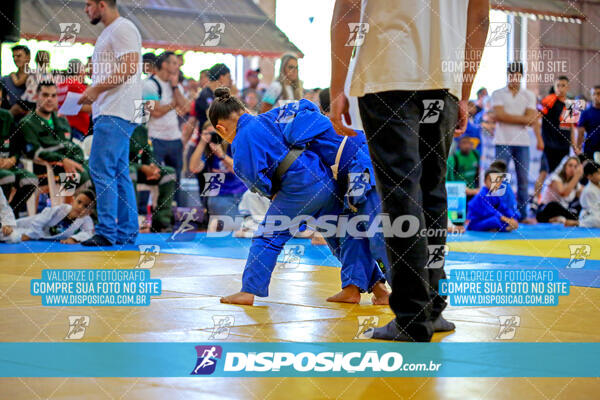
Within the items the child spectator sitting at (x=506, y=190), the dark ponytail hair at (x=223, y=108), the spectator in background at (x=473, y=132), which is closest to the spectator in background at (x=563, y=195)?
the spectator in background at (x=473, y=132)

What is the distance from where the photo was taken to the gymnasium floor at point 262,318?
183 centimetres

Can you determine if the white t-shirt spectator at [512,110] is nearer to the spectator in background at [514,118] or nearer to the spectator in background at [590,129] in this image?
the spectator in background at [514,118]

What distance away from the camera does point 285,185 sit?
11.5 ft

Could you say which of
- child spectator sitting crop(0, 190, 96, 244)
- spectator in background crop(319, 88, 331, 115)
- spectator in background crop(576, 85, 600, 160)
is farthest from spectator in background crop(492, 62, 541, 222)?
child spectator sitting crop(0, 190, 96, 244)

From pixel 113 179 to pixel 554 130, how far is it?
6.11 m

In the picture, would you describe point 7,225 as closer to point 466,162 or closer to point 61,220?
point 61,220

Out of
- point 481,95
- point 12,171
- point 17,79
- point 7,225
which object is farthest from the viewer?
point 481,95

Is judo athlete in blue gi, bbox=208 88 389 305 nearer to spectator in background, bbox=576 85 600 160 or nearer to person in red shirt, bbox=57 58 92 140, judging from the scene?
person in red shirt, bbox=57 58 92 140

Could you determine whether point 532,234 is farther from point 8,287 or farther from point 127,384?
point 127,384

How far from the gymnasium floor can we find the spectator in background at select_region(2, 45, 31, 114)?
1767 mm

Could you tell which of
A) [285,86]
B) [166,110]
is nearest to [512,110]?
[285,86]

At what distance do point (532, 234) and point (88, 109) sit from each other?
448 centimetres

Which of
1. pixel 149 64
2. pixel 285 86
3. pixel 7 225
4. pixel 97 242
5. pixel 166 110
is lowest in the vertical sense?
pixel 97 242

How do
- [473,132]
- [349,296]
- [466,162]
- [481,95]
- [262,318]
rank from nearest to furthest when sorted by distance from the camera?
[262,318] → [349,296] → [466,162] → [473,132] → [481,95]
